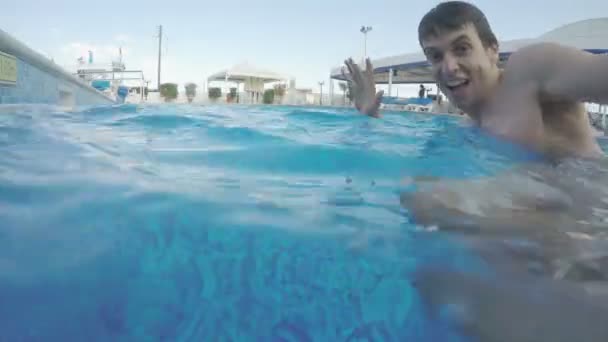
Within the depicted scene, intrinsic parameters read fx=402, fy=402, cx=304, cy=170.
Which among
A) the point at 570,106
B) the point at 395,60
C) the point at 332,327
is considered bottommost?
the point at 332,327

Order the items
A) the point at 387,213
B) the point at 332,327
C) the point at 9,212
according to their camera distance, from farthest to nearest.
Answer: the point at 387,213
the point at 9,212
the point at 332,327

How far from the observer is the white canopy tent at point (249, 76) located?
24216 mm

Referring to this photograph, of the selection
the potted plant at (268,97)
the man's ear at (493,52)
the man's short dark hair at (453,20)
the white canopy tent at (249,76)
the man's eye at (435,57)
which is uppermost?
the white canopy tent at (249,76)

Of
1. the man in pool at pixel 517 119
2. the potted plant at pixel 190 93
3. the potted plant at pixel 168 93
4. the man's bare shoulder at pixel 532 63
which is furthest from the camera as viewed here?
the potted plant at pixel 190 93

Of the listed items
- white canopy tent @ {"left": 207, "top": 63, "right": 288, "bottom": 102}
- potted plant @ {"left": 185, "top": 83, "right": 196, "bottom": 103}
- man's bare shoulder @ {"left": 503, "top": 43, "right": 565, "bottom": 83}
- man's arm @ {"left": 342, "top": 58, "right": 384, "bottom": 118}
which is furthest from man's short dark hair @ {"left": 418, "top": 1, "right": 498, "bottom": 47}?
potted plant @ {"left": 185, "top": 83, "right": 196, "bottom": 103}

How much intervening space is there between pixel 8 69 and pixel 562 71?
5.28 metres

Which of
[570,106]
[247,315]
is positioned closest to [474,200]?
[247,315]

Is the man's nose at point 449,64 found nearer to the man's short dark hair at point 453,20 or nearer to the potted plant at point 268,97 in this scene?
the man's short dark hair at point 453,20

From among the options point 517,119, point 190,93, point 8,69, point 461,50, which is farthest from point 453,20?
point 190,93

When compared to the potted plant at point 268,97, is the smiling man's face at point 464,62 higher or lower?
lower

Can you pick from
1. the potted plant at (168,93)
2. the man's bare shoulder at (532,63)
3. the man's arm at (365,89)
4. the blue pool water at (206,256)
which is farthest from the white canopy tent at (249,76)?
the blue pool water at (206,256)

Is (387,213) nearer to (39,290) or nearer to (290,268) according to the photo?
(290,268)

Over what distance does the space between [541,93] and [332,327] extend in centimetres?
175

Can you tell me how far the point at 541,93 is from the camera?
1958 mm
